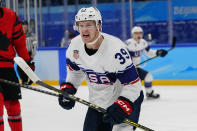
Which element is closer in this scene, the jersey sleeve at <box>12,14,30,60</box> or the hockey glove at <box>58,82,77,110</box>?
the hockey glove at <box>58,82,77,110</box>

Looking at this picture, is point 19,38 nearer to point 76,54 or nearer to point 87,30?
point 76,54

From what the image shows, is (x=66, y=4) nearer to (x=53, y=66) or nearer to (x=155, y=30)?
(x=155, y=30)

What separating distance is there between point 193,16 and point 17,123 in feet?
27.0

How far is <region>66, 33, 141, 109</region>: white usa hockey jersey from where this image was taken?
2.02 m

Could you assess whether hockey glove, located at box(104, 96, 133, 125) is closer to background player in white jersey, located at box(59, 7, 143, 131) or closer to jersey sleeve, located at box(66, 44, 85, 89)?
background player in white jersey, located at box(59, 7, 143, 131)

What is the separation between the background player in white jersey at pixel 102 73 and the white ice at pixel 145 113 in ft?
5.58

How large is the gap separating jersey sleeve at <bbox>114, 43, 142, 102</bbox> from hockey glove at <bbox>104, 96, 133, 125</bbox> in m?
0.04

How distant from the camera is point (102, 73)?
2102mm

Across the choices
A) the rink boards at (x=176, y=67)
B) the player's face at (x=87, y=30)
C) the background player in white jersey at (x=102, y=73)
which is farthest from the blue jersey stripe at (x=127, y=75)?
the rink boards at (x=176, y=67)

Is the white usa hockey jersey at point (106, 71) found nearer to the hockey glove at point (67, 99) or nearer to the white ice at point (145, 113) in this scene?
the hockey glove at point (67, 99)

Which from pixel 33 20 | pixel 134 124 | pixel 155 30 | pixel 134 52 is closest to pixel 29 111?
pixel 134 52

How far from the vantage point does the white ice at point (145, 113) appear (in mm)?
3979

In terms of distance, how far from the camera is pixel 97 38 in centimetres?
206

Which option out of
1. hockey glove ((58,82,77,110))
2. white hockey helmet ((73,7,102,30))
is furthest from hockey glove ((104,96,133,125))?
white hockey helmet ((73,7,102,30))
